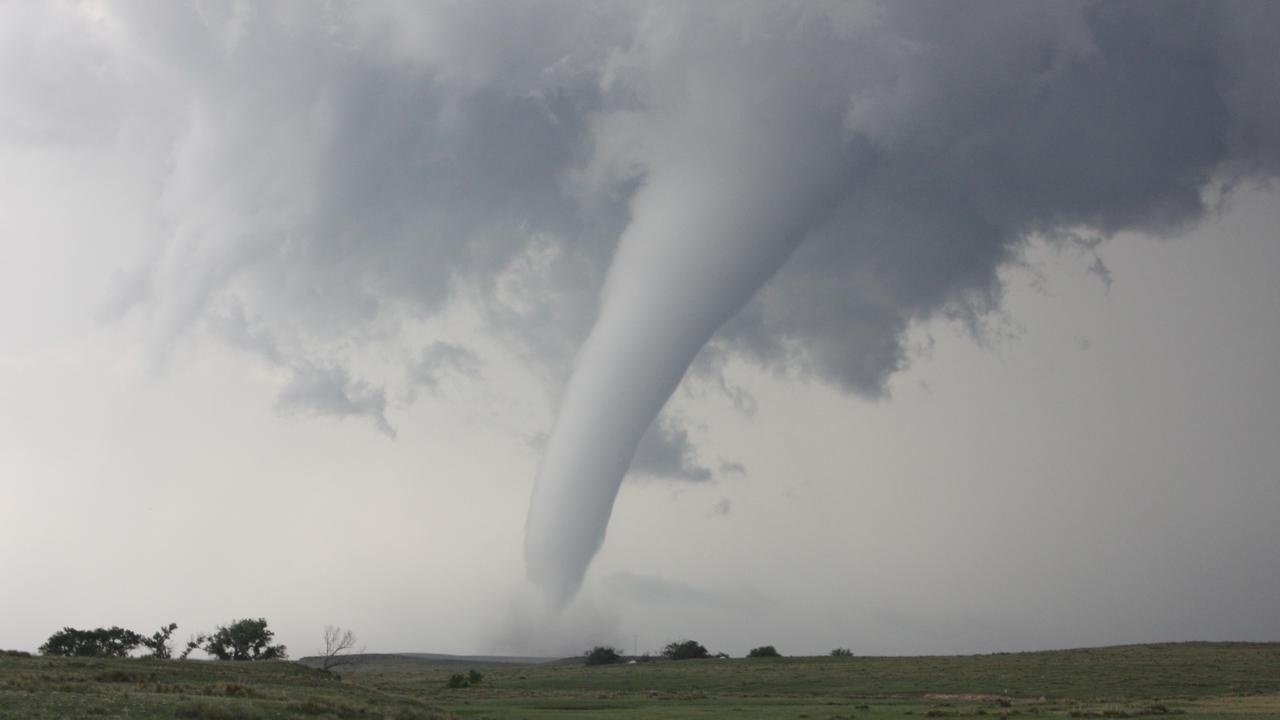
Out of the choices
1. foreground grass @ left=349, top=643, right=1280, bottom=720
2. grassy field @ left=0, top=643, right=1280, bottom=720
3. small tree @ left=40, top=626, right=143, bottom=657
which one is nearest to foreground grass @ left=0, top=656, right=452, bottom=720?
grassy field @ left=0, top=643, right=1280, bottom=720

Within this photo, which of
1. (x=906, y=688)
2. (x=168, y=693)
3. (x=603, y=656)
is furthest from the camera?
(x=603, y=656)

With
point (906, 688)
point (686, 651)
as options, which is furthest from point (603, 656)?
point (906, 688)

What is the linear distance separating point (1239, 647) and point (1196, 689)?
281 feet

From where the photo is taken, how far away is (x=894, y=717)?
63656 millimetres

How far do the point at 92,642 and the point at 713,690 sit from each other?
274 ft

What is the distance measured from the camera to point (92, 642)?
12825 centimetres

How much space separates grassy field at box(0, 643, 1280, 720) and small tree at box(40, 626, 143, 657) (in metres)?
41.4

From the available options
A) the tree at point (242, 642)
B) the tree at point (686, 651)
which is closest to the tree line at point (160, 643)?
the tree at point (242, 642)

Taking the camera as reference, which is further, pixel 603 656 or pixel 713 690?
pixel 603 656

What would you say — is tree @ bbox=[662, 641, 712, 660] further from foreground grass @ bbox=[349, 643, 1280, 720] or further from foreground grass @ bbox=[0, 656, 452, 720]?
foreground grass @ bbox=[0, 656, 452, 720]

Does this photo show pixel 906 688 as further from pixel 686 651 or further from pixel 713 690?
pixel 686 651

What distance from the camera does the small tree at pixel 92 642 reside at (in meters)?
126

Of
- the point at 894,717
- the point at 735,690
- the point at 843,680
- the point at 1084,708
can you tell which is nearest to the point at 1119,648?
the point at 843,680

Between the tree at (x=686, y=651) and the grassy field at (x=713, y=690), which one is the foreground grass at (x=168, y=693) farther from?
the tree at (x=686, y=651)
